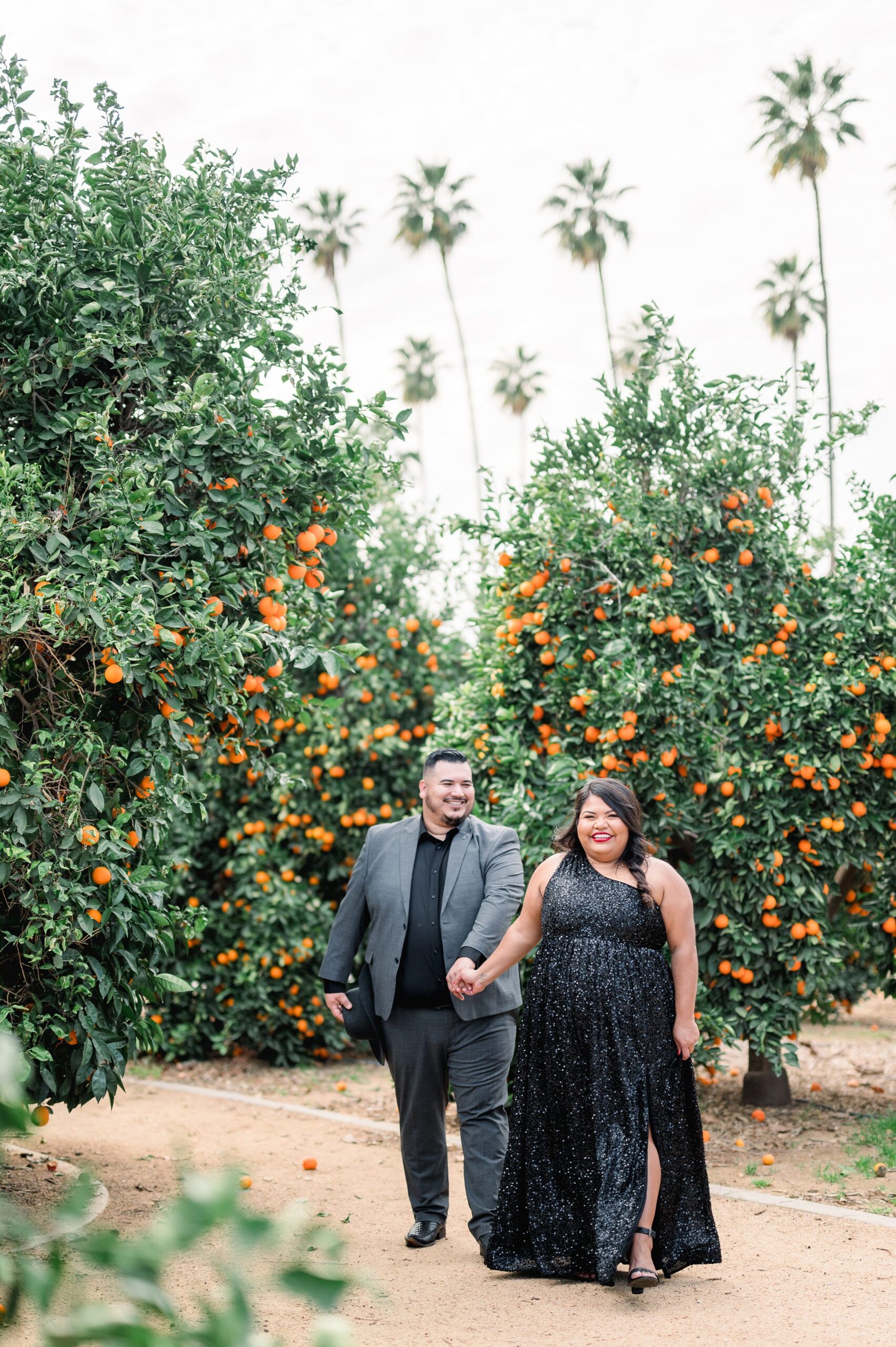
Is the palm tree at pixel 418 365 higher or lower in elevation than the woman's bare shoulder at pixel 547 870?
higher

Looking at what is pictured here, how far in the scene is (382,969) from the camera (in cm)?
476

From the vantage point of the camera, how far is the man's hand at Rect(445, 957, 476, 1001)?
4449 mm

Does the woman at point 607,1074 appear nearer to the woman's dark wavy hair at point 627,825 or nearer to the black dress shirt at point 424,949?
the woman's dark wavy hair at point 627,825

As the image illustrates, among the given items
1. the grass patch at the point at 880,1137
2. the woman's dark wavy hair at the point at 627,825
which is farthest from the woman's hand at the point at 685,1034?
the grass patch at the point at 880,1137

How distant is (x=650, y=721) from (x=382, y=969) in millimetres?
1895

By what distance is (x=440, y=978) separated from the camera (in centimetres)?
469

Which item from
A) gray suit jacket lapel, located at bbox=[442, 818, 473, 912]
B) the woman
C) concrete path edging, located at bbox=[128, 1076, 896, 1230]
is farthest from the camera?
concrete path edging, located at bbox=[128, 1076, 896, 1230]

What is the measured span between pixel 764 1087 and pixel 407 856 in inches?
131

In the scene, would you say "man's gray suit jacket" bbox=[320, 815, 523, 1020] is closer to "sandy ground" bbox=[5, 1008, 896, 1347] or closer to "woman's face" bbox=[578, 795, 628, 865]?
"woman's face" bbox=[578, 795, 628, 865]

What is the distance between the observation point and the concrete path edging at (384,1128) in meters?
4.92

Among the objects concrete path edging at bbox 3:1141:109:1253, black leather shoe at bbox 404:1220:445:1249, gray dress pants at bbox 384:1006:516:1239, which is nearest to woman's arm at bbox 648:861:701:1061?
gray dress pants at bbox 384:1006:516:1239

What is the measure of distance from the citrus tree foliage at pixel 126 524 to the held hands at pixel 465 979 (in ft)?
3.41

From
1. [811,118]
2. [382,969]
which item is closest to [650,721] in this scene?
[382,969]

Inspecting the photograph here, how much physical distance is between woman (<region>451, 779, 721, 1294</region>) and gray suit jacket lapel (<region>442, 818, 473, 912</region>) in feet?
1.71
